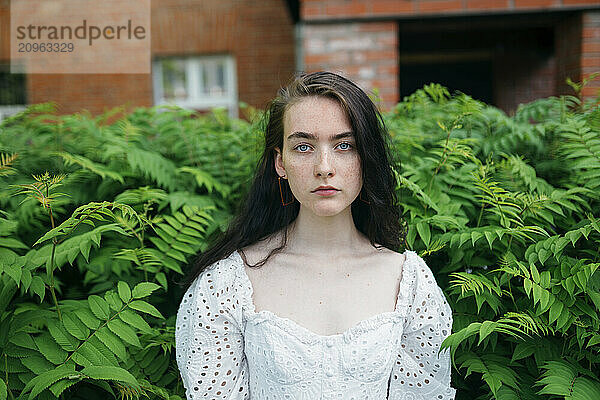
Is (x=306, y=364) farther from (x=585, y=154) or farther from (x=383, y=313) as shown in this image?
(x=585, y=154)

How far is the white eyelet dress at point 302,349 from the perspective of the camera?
1.70 m

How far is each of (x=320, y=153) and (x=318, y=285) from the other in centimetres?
43

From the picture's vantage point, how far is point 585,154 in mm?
2312

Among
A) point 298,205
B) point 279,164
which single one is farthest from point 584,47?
point 279,164

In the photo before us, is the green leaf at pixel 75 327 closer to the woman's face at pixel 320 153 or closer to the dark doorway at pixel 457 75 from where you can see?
the woman's face at pixel 320 153

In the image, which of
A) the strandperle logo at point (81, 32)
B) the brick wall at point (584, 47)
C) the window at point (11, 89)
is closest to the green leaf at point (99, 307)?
the brick wall at point (584, 47)

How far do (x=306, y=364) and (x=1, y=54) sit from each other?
9014 millimetres

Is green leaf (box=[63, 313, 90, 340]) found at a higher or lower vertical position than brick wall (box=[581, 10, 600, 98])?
lower

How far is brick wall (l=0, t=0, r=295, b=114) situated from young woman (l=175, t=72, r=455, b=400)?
21.7 feet

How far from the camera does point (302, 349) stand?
1686 mm

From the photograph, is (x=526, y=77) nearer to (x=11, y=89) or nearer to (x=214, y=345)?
(x=214, y=345)

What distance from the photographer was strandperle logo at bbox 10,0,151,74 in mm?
7289

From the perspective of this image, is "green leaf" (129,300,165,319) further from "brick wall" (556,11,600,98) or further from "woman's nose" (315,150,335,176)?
"brick wall" (556,11,600,98)

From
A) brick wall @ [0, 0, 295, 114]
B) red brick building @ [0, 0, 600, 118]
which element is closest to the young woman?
red brick building @ [0, 0, 600, 118]
